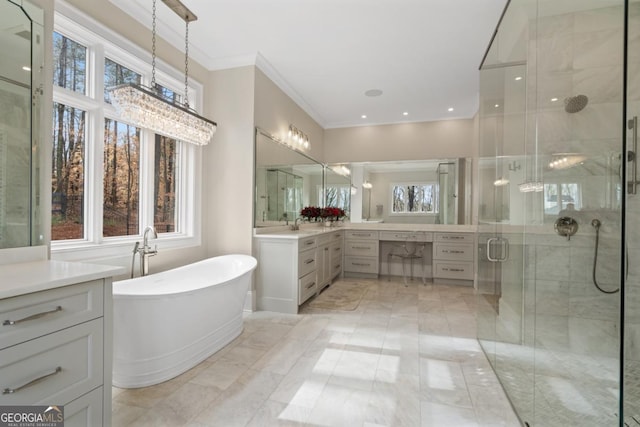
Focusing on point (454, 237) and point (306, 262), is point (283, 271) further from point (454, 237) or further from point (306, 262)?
point (454, 237)

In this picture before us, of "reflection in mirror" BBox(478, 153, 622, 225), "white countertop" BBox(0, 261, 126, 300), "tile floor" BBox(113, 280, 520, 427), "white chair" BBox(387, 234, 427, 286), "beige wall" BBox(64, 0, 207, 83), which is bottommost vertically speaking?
"tile floor" BBox(113, 280, 520, 427)

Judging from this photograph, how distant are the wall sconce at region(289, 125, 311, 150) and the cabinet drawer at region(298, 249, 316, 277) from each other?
175cm

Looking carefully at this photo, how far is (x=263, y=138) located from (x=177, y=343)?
2.44 m

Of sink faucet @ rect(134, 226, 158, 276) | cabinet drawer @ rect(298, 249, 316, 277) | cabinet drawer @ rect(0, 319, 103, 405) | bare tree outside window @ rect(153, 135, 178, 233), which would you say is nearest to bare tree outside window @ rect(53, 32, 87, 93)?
bare tree outside window @ rect(153, 135, 178, 233)

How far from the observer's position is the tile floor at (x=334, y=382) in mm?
1672

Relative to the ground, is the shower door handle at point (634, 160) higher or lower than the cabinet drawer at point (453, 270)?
higher

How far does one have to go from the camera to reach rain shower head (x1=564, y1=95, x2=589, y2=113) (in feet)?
5.20

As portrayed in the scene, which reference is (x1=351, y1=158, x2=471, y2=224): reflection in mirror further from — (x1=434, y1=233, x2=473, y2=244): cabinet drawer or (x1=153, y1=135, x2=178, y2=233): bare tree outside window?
(x1=153, y1=135, x2=178, y2=233): bare tree outside window

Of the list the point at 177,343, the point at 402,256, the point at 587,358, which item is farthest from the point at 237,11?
the point at 402,256

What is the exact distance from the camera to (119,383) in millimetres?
1924

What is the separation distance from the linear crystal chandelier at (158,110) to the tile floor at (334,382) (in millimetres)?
1827

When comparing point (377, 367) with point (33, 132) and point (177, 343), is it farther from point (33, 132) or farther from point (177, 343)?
point (33, 132)

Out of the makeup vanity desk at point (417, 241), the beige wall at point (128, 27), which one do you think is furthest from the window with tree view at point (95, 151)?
the makeup vanity desk at point (417, 241)

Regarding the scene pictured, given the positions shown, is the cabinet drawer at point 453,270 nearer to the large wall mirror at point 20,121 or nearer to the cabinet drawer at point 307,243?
the cabinet drawer at point 307,243
